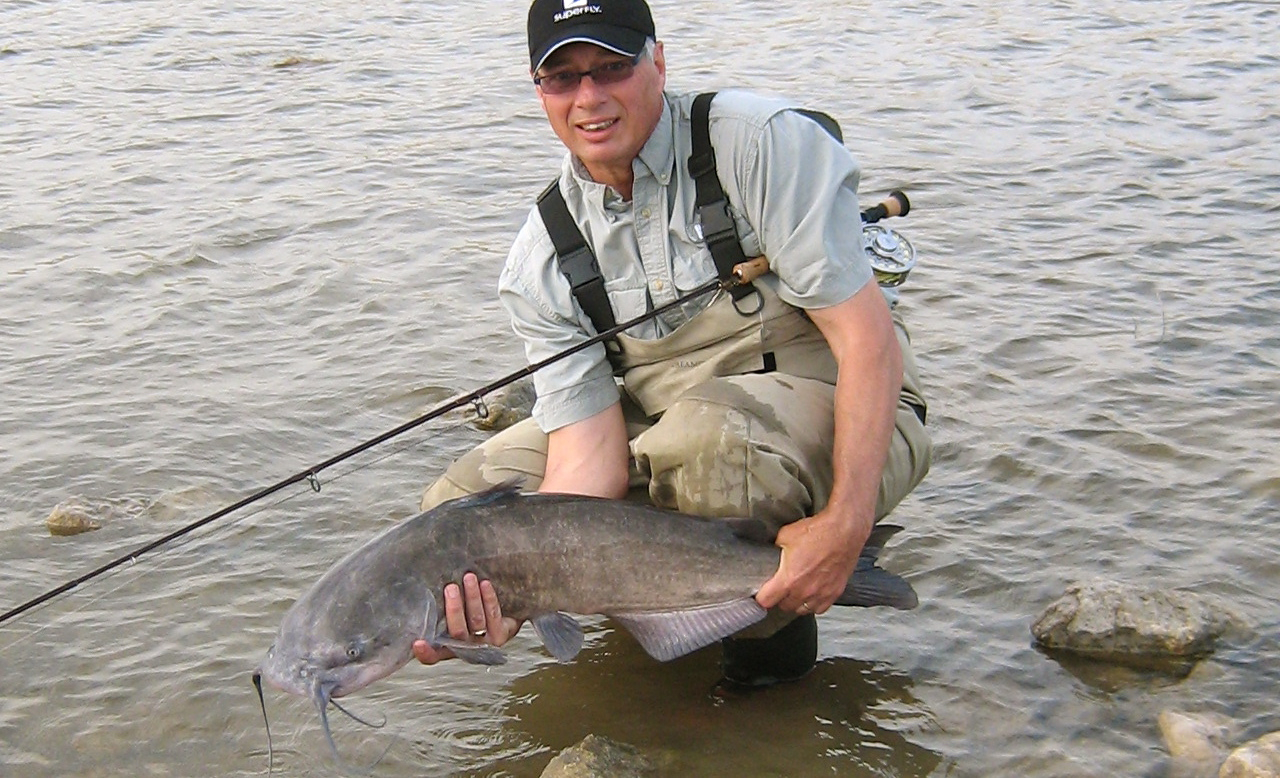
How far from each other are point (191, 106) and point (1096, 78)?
6.79 meters

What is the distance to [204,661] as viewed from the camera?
4258 millimetres

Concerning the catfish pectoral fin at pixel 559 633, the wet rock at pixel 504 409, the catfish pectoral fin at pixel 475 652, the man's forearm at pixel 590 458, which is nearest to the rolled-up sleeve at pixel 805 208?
the man's forearm at pixel 590 458

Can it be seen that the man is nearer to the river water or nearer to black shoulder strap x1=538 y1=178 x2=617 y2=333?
black shoulder strap x1=538 y1=178 x2=617 y2=333

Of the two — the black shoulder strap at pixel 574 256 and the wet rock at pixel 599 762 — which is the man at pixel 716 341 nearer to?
the black shoulder strap at pixel 574 256

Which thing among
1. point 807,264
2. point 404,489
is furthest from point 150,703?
point 807,264

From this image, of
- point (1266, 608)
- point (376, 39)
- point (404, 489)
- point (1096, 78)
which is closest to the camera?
point (1266, 608)

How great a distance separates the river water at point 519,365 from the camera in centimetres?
387

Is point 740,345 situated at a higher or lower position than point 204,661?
higher

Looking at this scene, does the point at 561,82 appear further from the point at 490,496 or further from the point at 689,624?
the point at 689,624

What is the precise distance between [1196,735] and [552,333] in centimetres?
195

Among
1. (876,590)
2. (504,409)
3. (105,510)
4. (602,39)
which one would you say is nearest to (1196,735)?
(876,590)

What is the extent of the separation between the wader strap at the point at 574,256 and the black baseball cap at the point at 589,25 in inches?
16.3

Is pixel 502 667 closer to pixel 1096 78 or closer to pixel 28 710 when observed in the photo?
pixel 28 710

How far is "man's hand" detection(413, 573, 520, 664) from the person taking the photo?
3465 mm
